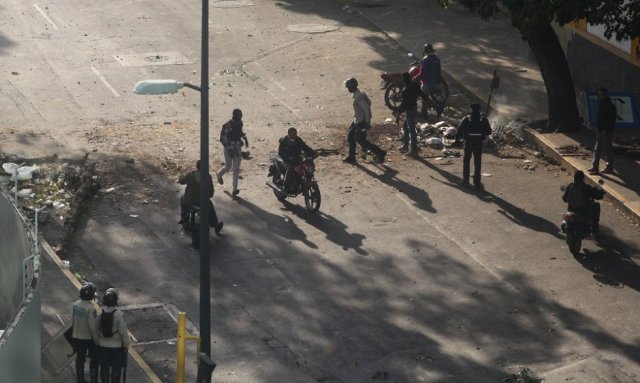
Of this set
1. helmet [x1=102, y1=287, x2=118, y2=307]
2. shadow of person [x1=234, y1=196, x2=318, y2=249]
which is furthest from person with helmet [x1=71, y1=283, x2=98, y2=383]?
shadow of person [x1=234, y1=196, x2=318, y2=249]

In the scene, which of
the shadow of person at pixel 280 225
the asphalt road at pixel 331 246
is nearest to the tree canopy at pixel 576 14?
the asphalt road at pixel 331 246

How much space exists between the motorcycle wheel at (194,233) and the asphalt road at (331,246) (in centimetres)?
28

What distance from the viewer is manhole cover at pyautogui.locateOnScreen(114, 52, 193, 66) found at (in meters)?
32.8

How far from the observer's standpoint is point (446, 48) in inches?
1331

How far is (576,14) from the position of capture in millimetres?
23297

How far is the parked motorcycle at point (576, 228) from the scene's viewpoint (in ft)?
68.4

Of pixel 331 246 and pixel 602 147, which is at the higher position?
pixel 602 147

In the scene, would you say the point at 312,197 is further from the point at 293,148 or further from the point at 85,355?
the point at 85,355

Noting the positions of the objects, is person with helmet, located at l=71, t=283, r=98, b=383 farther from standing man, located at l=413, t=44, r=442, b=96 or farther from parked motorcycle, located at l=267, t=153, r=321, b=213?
standing man, located at l=413, t=44, r=442, b=96

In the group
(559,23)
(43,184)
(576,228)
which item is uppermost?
(559,23)

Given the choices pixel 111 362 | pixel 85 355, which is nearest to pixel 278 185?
pixel 85 355

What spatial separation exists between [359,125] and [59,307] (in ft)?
27.8

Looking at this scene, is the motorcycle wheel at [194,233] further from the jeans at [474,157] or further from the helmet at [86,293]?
the jeans at [474,157]

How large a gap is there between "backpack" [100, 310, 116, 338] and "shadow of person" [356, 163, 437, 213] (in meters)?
8.89
